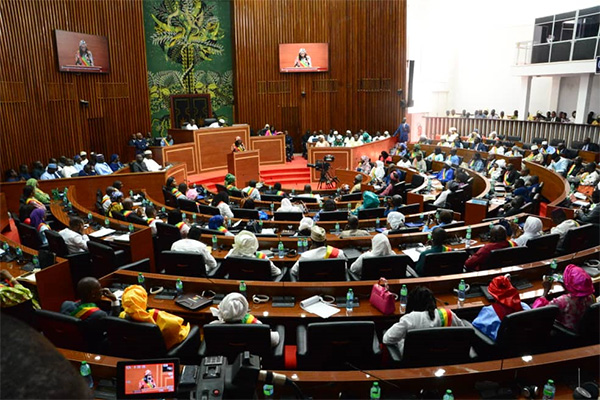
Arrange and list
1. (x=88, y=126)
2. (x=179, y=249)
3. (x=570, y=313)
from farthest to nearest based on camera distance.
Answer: (x=88, y=126) → (x=179, y=249) → (x=570, y=313)

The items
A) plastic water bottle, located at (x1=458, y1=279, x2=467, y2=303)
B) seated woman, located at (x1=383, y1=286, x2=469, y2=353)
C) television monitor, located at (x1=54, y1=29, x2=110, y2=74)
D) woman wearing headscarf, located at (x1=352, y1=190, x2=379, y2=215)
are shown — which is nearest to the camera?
seated woman, located at (x1=383, y1=286, x2=469, y2=353)

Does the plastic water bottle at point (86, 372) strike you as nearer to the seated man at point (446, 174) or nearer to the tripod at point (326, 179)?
the seated man at point (446, 174)

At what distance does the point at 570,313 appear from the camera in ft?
13.1

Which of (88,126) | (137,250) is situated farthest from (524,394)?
(88,126)

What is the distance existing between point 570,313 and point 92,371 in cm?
414

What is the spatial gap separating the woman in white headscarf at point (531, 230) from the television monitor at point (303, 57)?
562 inches

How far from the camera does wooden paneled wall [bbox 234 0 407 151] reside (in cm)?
1841

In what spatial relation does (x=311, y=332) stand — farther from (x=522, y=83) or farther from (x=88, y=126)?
(x=522, y=83)

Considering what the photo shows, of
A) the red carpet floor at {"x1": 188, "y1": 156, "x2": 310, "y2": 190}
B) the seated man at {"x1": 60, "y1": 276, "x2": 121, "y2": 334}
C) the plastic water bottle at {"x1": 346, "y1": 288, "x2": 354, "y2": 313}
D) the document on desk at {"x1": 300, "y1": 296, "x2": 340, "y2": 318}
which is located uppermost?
the seated man at {"x1": 60, "y1": 276, "x2": 121, "y2": 334}

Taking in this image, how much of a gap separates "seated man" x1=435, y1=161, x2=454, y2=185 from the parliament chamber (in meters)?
0.06

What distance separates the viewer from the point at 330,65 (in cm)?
1933

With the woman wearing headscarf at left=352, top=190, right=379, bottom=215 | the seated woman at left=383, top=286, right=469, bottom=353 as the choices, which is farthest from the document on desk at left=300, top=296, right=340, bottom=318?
→ the woman wearing headscarf at left=352, top=190, right=379, bottom=215

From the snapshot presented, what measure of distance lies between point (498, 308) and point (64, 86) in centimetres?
1419

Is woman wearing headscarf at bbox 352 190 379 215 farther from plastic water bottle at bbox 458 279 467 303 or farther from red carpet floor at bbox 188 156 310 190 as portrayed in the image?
red carpet floor at bbox 188 156 310 190
